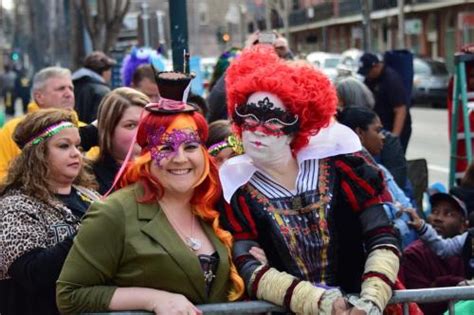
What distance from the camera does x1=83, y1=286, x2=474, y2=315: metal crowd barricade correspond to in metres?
3.46

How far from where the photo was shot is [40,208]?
402cm

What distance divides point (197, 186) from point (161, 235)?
0.26m

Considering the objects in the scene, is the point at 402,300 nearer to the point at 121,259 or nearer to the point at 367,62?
the point at 121,259

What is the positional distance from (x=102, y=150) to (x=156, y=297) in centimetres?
165

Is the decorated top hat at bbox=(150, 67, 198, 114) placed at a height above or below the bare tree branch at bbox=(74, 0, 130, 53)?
below

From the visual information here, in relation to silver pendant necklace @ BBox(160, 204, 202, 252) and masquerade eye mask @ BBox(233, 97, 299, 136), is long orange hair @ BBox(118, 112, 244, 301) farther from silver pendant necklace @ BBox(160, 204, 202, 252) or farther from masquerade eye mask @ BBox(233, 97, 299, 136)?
masquerade eye mask @ BBox(233, 97, 299, 136)

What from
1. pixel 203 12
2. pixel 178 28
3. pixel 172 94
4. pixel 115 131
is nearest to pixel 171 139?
→ pixel 172 94

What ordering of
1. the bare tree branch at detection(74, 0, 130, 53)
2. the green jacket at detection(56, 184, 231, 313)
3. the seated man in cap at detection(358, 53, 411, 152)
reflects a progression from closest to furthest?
the green jacket at detection(56, 184, 231, 313), the seated man in cap at detection(358, 53, 411, 152), the bare tree branch at detection(74, 0, 130, 53)

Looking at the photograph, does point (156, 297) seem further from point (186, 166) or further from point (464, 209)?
point (464, 209)

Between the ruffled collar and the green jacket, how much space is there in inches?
11.9

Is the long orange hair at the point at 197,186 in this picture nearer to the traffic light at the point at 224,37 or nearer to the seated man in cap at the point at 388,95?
the seated man in cap at the point at 388,95

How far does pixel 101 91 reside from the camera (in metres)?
8.71

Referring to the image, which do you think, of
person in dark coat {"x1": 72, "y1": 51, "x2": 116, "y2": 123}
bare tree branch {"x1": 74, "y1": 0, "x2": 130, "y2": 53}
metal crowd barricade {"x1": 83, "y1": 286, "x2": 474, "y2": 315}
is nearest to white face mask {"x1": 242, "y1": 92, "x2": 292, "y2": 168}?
metal crowd barricade {"x1": 83, "y1": 286, "x2": 474, "y2": 315}

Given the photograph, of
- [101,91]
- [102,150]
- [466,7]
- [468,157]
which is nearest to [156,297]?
[102,150]
